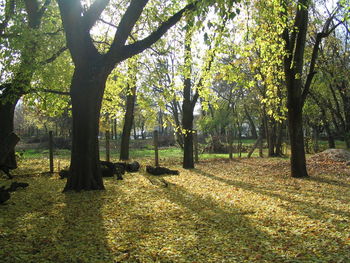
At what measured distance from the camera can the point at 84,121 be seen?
26.5 ft

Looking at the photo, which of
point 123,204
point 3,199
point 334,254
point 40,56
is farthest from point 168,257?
point 40,56

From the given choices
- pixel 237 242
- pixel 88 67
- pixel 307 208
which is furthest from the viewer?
pixel 88 67

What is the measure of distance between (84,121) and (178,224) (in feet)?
13.7

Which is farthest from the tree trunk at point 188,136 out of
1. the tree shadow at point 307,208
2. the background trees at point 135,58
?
the tree shadow at point 307,208

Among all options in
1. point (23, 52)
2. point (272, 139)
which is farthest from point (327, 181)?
point (272, 139)

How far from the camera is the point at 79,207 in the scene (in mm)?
6562

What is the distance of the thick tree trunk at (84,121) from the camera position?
8062mm

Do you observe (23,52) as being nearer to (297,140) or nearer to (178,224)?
(178,224)

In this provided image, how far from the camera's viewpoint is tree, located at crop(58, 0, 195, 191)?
8.01m

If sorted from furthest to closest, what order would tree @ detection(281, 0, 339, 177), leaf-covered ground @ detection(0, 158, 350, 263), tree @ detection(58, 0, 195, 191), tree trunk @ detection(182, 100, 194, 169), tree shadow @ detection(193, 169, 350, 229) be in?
tree trunk @ detection(182, 100, 194, 169)
tree @ detection(281, 0, 339, 177)
tree @ detection(58, 0, 195, 191)
tree shadow @ detection(193, 169, 350, 229)
leaf-covered ground @ detection(0, 158, 350, 263)

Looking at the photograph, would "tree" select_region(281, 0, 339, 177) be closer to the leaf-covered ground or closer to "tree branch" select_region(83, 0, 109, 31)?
the leaf-covered ground

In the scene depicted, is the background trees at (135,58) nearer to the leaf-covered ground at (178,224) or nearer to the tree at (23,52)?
the tree at (23,52)

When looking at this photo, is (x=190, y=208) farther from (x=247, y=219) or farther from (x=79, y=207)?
(x=79, y=207)

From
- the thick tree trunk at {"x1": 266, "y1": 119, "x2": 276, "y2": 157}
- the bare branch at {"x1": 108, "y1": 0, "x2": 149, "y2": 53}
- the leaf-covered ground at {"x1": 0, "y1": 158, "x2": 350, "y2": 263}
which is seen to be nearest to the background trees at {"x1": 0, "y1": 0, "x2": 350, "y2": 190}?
the bare branch at {"x1": 108, "y1": 0, "x2": 149, "y2": 53}
